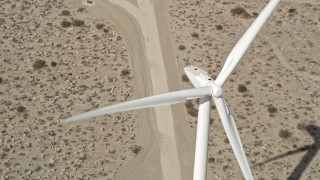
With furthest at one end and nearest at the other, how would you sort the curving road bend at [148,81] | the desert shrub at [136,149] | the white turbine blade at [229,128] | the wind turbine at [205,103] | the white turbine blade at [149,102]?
the desert shrub at [136,149] < the curving road bend at [148,81] < the white turbine blade at [229,128] < the wind turbine at [205,103] < the white turbine blade at [149,102]

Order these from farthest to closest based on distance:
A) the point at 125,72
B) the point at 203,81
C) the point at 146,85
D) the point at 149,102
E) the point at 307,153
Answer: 1. the point at 125,72
2. the point at 146,85
3. the point at 307,153
4. the point at 203,81
5. the point at 149,102

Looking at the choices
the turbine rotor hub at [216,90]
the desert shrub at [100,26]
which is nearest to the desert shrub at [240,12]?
the desert shrub at [100,26]

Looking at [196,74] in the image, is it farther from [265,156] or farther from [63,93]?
[63,93]

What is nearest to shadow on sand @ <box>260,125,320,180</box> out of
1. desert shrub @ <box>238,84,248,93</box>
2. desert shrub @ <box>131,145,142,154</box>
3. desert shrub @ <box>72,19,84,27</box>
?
desert shrub @ <box>238,84,248,93</box>

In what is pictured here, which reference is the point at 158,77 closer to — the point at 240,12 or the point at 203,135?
the point at 240,12

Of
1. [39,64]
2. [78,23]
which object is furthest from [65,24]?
[39,64]

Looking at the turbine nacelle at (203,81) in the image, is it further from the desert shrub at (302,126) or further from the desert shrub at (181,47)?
the desert shrub at (181,47)
